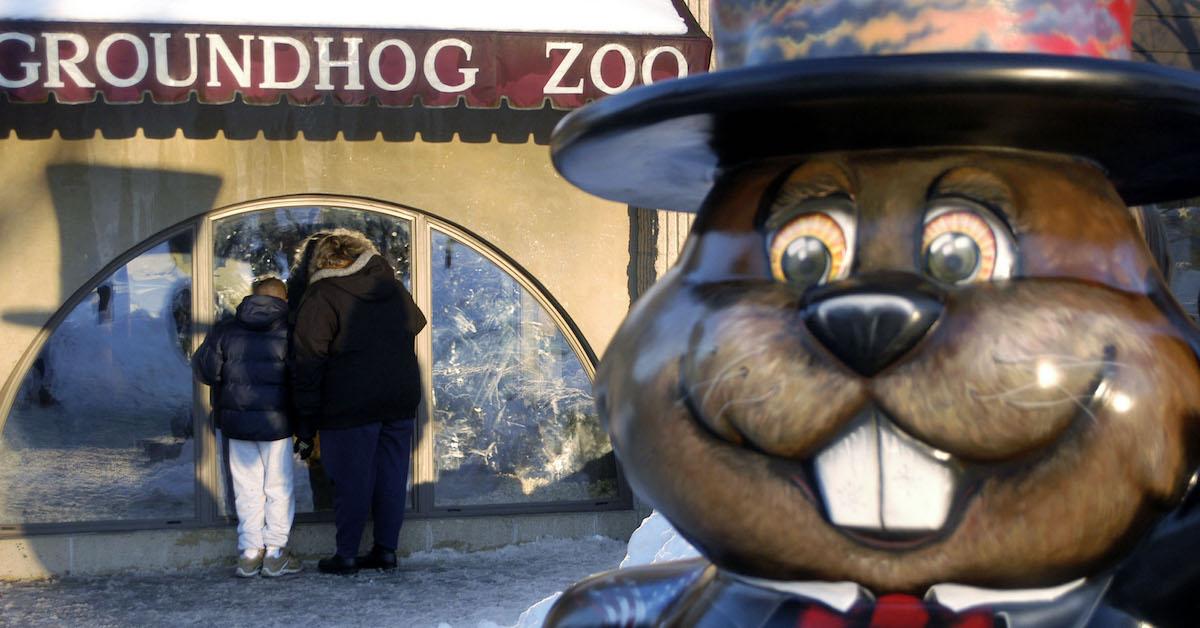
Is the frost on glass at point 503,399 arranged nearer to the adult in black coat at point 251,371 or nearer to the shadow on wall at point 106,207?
the adult in black coat at point 251,371

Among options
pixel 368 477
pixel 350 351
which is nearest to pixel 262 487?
pixel 368 477

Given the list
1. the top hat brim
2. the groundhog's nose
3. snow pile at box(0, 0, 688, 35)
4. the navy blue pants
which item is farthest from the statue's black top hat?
the navy blue pants

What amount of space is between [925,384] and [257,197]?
5597mm

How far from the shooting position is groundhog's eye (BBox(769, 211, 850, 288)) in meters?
1.66

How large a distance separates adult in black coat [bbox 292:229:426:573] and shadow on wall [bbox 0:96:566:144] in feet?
2.33

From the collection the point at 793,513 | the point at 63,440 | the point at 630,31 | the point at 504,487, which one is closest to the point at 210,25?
the point at 630,31

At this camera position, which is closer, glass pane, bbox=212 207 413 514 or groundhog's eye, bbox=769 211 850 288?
groundhog's eye, bbox=769 211 850 288

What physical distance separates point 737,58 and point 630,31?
13.6 ft

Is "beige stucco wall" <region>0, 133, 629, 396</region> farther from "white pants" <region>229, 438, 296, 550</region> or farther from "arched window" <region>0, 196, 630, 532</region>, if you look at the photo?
"white pants" <region>229, 438, 296, 550</region>

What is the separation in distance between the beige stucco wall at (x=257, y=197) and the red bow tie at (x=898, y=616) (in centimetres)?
527

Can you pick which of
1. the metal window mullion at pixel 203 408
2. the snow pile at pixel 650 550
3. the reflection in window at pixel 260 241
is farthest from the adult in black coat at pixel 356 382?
the snow pile at pixel 650 550

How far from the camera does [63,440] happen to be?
6.53 m

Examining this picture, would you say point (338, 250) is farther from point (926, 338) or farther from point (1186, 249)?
point (926, 338)

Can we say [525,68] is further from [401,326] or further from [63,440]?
[63,440]
